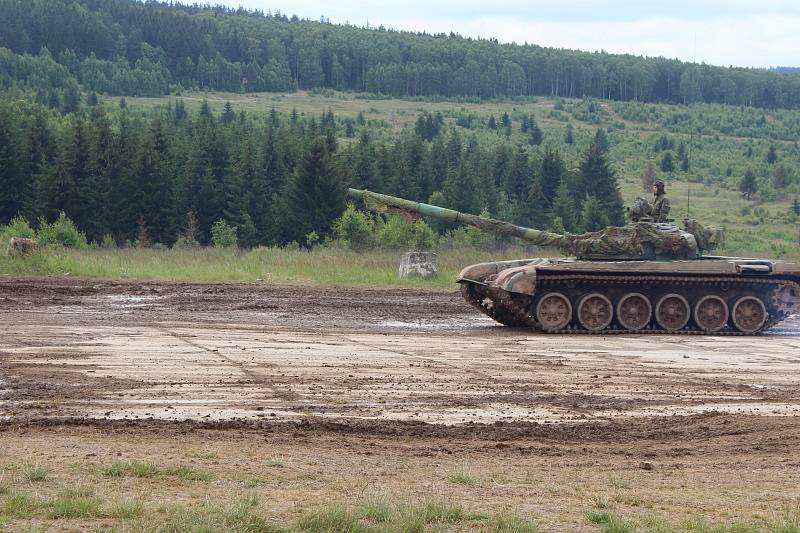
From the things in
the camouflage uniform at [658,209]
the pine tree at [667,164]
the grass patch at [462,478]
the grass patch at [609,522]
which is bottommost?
the grass patch at [462,478]

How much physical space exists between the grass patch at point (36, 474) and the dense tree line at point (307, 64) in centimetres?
12365

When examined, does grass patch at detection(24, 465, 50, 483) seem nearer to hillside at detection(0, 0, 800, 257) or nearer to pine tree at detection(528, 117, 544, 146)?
hillside at detection(0, 0, 800, 257)

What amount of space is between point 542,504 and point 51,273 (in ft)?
74.0

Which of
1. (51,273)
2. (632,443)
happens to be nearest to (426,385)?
(632,443)

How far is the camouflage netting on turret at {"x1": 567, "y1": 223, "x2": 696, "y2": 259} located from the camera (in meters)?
21.0

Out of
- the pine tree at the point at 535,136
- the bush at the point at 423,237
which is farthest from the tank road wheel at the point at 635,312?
the pine tree at the point at 535,136

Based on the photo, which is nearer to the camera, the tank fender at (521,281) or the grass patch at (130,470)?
the grass patch at (130,470)

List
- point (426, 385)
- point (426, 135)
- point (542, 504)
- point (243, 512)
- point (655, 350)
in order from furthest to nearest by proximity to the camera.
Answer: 1. point (426, 135)
2. point (655, 350)
3. point (426, 385)
4. point (542, 504)
5. point (243, 512)

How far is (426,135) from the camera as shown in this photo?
341 ft

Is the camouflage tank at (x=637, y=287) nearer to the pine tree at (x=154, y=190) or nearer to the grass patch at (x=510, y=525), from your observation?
the grass patch at (x=510, y=525)

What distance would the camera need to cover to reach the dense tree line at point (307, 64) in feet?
443

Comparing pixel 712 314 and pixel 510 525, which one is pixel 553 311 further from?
pixel 510 525

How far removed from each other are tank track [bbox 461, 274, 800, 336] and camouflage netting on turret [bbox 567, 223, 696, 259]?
32.0 inches

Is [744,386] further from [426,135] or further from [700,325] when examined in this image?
[426,135]
